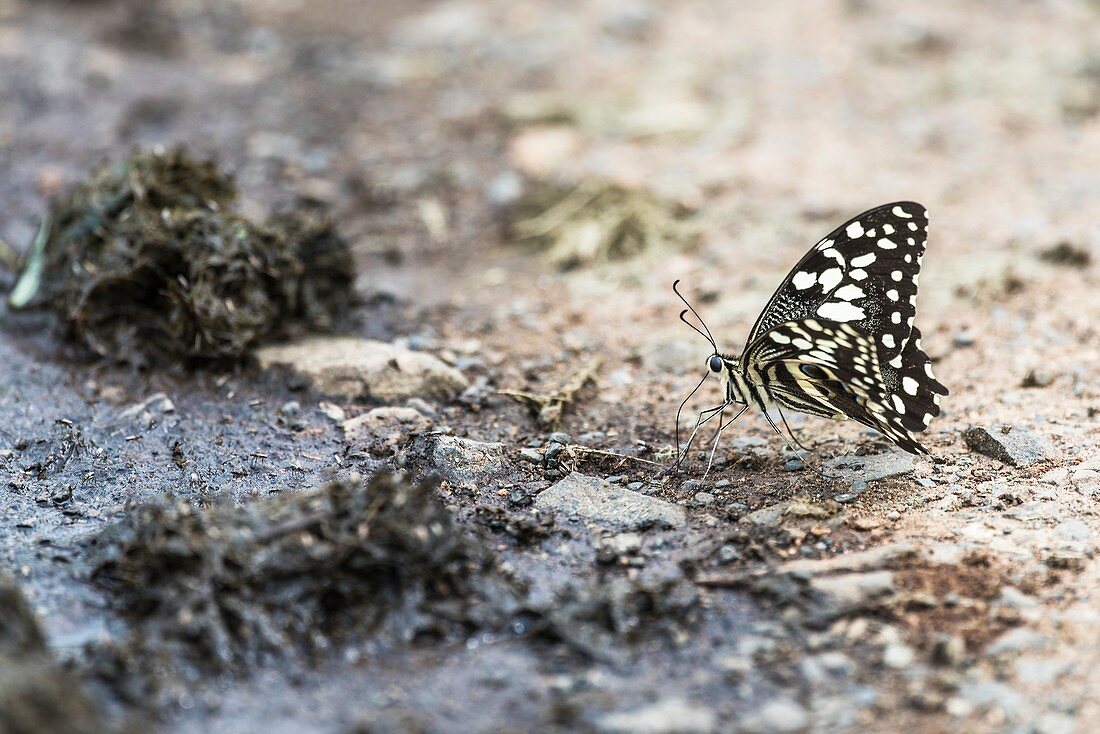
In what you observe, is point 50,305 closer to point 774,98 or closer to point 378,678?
point 378,678

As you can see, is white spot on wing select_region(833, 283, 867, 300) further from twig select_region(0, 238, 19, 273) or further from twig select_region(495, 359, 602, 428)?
twig select_region(0, 238, 19, 273)

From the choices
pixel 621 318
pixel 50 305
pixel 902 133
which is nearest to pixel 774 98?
pixel 902 133

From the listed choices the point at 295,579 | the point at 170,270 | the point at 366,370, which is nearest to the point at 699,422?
the point at 366,370

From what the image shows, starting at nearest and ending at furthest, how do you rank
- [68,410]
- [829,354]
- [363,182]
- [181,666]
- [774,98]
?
[181,666], [829,354], [68,410], [363,182], [774,98]

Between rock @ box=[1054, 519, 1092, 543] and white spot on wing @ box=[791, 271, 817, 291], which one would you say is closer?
rock @ box=[1054, 519, 1092, 543]

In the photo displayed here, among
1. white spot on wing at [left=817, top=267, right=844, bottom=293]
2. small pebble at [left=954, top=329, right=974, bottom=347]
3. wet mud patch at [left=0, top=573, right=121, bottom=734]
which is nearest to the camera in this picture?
wet mud patch at [left=0, top=573, right=121, bottom=734]

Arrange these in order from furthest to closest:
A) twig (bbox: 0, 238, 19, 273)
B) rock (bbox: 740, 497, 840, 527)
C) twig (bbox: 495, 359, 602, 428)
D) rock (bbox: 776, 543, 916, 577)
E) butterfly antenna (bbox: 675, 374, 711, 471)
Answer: twig (bbox: 0, 238, 19, 273), twig (bbox: 495, 359, 602, 428), butterfly antenna (bbox: 675, 374, 711, 471), rock (bbox: 740, 497, 840, 527), rock (bbox: 776, 543, 916, 577)

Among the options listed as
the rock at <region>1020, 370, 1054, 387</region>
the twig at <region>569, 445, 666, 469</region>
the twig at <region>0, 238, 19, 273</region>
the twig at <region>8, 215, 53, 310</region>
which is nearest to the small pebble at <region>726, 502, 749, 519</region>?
the twig at <region>569, 445, 666, 469</region>

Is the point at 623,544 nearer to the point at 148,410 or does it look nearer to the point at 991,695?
the point at 991,695
